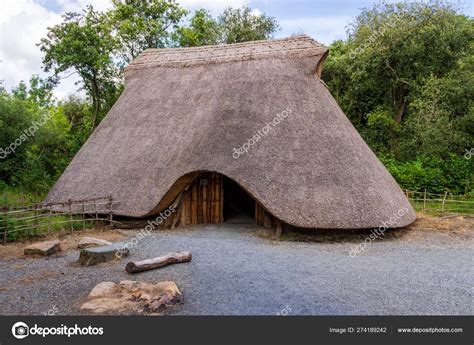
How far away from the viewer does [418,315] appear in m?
6.41

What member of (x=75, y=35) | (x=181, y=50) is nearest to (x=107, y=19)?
(x=75, y=35)

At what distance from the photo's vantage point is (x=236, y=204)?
16.8 meters

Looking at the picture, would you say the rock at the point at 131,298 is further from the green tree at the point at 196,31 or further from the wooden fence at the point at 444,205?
the green tree at the point at 196,31

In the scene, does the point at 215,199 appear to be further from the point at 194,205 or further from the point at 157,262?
the point at 157,262

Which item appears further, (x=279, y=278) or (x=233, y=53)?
(x=233, y=53)

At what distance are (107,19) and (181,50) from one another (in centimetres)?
875

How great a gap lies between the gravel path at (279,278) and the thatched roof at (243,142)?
1287 mm

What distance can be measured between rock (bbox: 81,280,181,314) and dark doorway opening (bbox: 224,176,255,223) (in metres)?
7.78

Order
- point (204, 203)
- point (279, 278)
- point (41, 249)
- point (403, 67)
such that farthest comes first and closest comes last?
point (403, 67), point (204, 203), point (41, 249), point (279, 278)

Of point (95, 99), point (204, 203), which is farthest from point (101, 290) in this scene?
point (95, 99)

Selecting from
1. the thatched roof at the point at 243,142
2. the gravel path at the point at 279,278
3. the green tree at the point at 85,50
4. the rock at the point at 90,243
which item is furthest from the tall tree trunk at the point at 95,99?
the gravel path at the point at 279,278

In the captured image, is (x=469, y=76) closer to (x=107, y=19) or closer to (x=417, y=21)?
(x=417, y=21)

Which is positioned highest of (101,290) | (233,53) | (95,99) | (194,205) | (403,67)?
(403,67)

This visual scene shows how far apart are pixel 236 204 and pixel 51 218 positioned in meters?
6.83
